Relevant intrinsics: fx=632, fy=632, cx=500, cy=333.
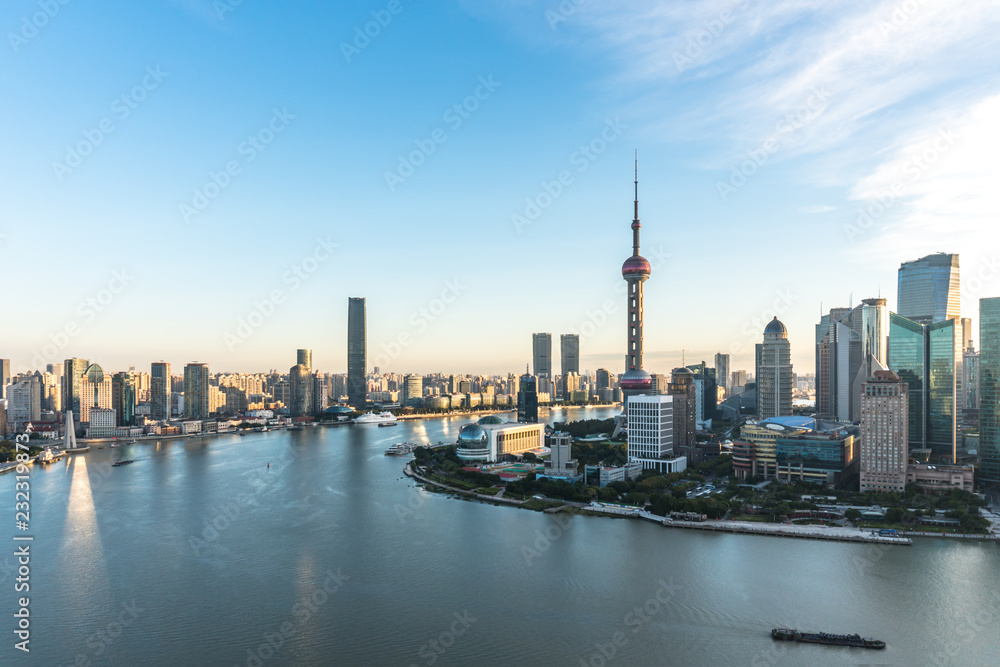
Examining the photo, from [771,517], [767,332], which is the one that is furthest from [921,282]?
[771,517]

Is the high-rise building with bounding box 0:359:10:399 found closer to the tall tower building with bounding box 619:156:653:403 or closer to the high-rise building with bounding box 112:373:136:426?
the high-rise building with bounding box 112:373:136:426

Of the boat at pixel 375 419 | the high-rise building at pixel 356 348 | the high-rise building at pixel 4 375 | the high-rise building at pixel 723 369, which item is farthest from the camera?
the high-rise building at pixel 723 369

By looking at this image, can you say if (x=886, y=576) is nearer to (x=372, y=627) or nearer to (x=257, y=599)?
(x=372, y=627)

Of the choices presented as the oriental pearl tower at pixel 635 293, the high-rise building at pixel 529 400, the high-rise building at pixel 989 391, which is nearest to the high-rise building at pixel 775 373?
the oriental pearl tower at pixel 635 293

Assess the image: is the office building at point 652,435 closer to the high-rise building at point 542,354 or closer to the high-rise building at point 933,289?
the high-rise building at point 933,289

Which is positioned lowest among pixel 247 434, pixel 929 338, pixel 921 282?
pixel 247 434

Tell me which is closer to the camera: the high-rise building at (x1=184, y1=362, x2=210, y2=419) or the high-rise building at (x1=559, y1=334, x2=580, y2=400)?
the high-rise building at (x1=184, y1=362, x2=210, y2=419)

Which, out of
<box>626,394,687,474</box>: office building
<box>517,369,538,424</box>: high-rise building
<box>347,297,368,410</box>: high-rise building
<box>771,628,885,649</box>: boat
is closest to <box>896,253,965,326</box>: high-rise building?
<box>626,394,687,474</box>: office building
